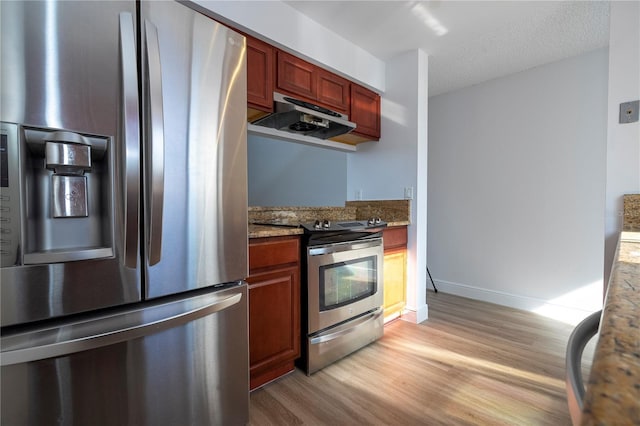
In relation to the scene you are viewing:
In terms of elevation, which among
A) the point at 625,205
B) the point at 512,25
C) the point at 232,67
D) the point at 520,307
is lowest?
the point at 520,307

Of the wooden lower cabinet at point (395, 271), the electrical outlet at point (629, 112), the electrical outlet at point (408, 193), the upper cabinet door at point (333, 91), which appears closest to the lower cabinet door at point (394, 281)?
the wooden lower cabinet at point (395, 271)

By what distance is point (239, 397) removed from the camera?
1.27m

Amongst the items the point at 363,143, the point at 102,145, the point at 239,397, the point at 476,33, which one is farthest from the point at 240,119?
the point at 476,33

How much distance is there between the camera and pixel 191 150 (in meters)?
1.08

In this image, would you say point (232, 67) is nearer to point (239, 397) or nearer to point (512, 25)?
point (239, 397)

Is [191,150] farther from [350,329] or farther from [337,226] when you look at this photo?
[350,329]

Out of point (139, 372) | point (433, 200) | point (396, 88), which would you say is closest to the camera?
point (139, 372)

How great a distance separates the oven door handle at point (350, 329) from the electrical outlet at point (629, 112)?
182cm

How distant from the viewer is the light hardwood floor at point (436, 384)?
55.6 inches

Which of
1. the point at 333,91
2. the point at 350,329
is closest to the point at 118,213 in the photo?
the point at 350,329

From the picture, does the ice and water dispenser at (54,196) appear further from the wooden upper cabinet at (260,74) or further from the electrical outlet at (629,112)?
the electrical outlet at (629,112)

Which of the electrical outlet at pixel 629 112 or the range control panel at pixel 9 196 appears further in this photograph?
the electrical outlet at pixel 629 112

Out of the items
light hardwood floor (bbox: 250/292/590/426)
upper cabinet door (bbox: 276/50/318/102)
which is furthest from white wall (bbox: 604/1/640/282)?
upper cabinet door (bbox: 276/50/318/102)

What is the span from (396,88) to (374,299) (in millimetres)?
1894
